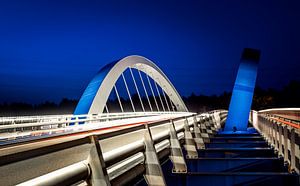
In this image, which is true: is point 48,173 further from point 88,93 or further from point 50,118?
point 88,93

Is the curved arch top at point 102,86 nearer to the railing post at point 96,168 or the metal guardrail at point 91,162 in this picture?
the metal guardrail at point 91,162

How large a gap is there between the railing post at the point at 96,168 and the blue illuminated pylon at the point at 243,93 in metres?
26.6

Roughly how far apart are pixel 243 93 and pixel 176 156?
2314cm

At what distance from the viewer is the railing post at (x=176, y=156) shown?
637 cm

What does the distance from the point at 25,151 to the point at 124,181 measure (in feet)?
7.29

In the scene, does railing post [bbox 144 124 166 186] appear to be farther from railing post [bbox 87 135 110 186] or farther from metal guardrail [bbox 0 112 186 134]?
metal guardrail [bbox 0 112 186 134]

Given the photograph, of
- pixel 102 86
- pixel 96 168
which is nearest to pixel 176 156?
pixel 96 168

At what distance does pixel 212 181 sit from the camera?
5816mm

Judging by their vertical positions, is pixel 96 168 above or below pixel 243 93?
below

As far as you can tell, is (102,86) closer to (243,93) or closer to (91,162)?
(243,93)

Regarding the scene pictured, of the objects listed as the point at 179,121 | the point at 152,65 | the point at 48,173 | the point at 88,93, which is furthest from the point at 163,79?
the point at 48,173

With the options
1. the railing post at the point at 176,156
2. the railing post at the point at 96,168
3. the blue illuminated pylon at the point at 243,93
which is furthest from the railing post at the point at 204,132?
the blue illuminated pylon at the point at 243,93

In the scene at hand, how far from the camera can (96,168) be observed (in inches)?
124

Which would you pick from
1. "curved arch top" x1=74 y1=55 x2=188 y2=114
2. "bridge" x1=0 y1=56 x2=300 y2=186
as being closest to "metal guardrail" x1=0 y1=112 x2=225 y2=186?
"bridge" x1=0 y1=56 x2=300 y2=186
